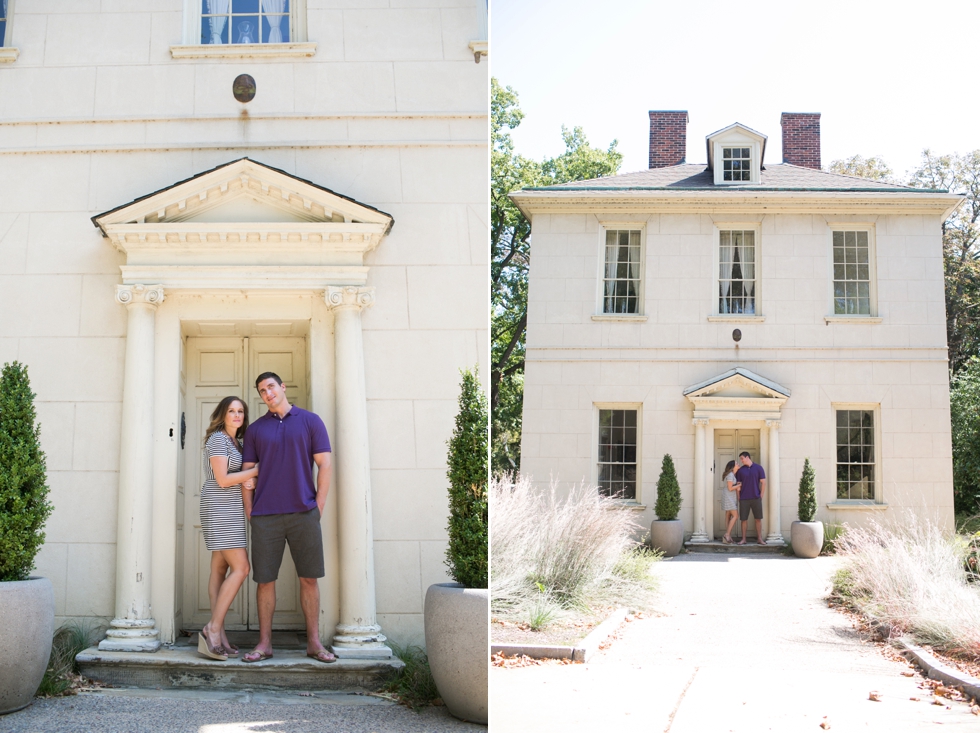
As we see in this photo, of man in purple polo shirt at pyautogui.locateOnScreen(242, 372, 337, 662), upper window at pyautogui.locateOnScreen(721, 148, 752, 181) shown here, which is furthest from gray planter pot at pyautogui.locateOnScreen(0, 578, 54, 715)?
upper window at pyautogui.locateOnScreen(721, 148, 752, 181)

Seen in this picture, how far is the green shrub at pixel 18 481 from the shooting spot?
4129 mm

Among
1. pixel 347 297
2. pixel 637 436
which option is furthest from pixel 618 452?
pixel 347 297

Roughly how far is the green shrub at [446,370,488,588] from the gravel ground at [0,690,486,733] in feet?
2.01

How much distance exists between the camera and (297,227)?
4.96m

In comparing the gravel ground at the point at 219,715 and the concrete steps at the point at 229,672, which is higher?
the concrete steps at the point at 229,672

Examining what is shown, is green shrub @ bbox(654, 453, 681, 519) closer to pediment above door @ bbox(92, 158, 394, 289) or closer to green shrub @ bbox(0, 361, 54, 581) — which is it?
pediment above door @ bbox(92, 158, 394, 289)

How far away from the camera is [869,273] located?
Result: 12.2 feet

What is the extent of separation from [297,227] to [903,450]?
2951 millimetres

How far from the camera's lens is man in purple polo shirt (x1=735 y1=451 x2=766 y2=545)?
3543 millimetres

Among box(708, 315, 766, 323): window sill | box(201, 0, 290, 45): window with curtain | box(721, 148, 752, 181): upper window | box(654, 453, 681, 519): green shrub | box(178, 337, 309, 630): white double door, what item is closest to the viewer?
box(654, 453, 681, 519): green shrub

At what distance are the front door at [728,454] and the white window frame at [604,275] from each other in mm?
555

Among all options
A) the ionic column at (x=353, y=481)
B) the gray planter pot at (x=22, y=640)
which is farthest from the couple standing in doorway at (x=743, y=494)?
the gray planter pot at (x=22, y=640)

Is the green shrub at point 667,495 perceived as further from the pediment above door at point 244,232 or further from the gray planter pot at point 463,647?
the pediment above door at point 244,232

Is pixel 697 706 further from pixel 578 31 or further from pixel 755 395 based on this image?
pixel 578 31
